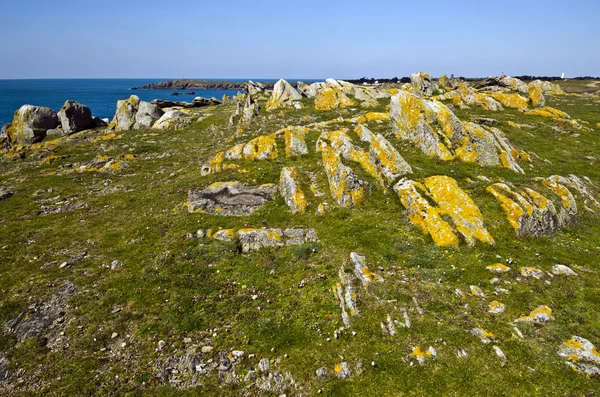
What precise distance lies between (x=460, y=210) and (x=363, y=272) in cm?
822

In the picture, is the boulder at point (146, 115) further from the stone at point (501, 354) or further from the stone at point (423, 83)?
the stone at point (501, 354)

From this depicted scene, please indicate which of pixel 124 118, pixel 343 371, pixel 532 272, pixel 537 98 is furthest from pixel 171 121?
pixel 537 98

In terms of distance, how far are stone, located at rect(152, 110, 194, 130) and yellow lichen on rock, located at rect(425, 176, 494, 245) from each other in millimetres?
53483

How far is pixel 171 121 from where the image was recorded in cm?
6172

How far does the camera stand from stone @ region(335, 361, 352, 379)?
439 inches

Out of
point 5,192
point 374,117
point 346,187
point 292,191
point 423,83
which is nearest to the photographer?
point 346,187

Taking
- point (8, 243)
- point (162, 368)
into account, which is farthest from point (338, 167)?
point (8, 243)

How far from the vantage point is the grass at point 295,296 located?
11.2m

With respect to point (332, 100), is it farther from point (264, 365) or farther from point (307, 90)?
point (264, 365)

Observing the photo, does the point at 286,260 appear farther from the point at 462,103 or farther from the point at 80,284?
the point at 462,103

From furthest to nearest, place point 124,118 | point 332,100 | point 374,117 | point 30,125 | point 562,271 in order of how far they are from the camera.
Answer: point 124,118
point 332,100
point 30,125
point 374,117
point 562,271

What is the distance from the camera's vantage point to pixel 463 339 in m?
11.9

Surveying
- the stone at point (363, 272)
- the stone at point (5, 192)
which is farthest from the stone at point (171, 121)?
the stone at point (363, 272)

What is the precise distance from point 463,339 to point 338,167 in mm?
14800
